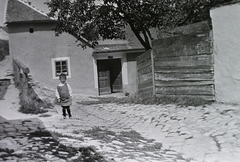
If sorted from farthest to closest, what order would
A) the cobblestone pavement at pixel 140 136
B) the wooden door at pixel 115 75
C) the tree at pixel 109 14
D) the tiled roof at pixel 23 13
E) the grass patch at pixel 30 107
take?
the wooden door at pixel 115 75 → the tiled roof at pixel 23 13 → the tree at pixel 109 14 → the grass patch at pixel 30 107 → the cobblestone pavement at pixel 140 136

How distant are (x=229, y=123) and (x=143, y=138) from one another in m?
1.88

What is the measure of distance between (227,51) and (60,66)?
479 inches

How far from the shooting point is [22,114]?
8.05m

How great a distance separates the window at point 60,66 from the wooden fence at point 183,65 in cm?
878

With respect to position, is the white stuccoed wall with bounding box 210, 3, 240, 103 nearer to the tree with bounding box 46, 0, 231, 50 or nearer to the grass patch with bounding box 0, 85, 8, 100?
the tree with bounding box 46, 0, 231, 50

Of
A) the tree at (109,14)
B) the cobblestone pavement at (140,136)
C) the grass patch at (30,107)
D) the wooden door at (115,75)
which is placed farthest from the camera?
the wooden door at (115,75)

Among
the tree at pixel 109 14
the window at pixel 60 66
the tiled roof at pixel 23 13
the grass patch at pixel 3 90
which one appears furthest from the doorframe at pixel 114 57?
the grass patch at pixel 3 90

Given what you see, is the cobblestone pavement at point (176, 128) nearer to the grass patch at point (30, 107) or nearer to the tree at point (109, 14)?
the grass patch at point (30, 107)

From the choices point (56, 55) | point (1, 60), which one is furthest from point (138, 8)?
point (1, 60)

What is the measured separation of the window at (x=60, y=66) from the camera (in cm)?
1809

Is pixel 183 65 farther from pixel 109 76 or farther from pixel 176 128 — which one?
pixel 109 76

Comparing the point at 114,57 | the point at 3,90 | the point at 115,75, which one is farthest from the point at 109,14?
the point at 115,75

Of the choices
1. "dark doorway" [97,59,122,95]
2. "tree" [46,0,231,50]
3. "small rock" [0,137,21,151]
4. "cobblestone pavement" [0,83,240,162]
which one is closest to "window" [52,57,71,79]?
"dark doorway" [97,59,122,95]

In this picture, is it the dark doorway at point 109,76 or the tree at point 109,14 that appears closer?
the tree at point 109,14
